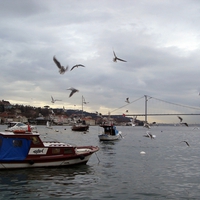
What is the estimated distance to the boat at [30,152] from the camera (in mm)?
16578

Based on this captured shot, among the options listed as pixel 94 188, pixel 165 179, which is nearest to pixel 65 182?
pixel 94 188

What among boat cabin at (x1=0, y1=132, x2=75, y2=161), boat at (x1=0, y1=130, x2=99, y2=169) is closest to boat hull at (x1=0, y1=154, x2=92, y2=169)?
boat at (x1=0, y1=130, x2=99, y2=169)

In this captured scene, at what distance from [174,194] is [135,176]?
3692 millimetres

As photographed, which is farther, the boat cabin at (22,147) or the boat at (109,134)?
the boat at (109,134)

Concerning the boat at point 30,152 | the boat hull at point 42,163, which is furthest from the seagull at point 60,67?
the boat hull at point 42,163

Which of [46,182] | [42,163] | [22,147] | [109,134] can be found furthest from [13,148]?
[109,134]

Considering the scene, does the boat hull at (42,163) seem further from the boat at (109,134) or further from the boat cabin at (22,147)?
the boat at (109,134)

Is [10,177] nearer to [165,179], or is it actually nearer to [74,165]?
[74,165]

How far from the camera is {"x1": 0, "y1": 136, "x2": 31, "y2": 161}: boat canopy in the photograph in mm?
16484

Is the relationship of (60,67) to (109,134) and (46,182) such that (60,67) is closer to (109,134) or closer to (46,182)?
(46,182)

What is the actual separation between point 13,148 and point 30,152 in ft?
3.09

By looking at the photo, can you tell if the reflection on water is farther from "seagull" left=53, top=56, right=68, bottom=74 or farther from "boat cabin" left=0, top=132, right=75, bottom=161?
"seagull" left=53, top=56, right=68, bottom=74

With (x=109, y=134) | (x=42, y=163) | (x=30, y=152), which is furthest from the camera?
(x=109, y=134)

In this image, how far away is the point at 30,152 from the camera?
1714cm
